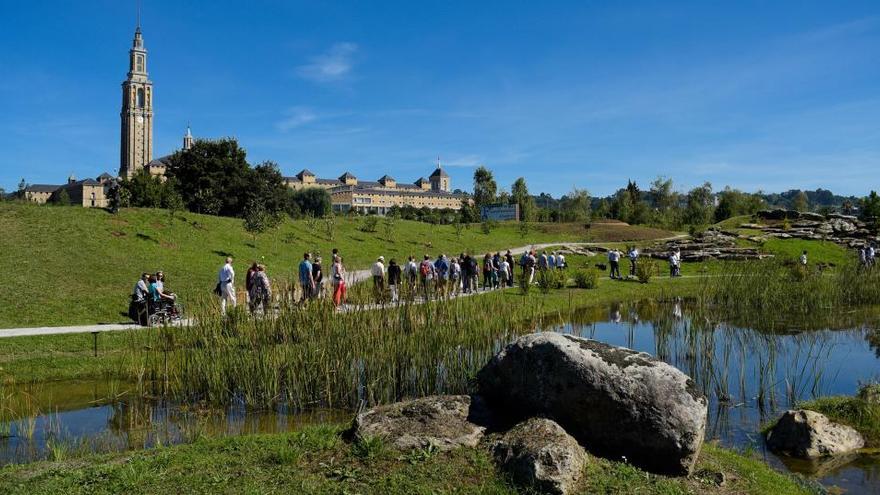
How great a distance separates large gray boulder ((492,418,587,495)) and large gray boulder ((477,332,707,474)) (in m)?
0.31

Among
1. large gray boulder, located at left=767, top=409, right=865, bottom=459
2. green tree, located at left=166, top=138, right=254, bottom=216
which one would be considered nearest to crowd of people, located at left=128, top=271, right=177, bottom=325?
large gray boulder, located at left=767, top=409, right=865, bottom=459

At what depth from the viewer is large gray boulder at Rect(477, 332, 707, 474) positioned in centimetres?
594

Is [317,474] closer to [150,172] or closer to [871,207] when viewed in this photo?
[871,207]

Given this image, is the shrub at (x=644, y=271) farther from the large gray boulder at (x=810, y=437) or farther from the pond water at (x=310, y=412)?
the large gray boulder at (x=810, y=437)

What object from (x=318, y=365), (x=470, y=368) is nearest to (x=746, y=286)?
(x=470, y=368)

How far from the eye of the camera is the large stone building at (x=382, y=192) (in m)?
156

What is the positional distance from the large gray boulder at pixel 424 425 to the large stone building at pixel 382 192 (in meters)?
141

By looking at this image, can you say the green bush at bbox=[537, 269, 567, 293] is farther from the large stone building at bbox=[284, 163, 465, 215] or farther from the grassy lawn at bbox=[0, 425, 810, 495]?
the large stone building at bbox=[284, 163, 465, 215]

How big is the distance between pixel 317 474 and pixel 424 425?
45.1 inches

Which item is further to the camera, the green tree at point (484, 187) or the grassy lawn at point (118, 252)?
the green tree at point (484, 187)

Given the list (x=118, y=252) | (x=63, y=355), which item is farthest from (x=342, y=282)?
(x=118, y=252)

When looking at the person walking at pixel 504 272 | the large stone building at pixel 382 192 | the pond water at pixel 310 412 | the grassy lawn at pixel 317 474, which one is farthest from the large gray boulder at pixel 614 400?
the large stone building at pixel 382 192

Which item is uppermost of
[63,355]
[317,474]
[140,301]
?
[140,301]

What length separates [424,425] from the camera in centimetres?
633
